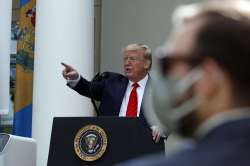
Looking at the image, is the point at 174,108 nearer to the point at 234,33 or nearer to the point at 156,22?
the point at 234,33

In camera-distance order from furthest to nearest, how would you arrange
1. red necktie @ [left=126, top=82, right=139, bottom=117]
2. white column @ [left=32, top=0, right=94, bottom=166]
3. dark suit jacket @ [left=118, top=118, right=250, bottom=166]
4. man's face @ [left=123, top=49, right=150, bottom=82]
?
white column @ [left=32, top=0, right=94, bottom=166] → man's face @ [left=123, top=49, right=150, bottom=82] → red necktie @ [left=126, top=82, right=139, bottom=117] → dark suit jacket @ [left=118, top=118, right=250, bottom=166]

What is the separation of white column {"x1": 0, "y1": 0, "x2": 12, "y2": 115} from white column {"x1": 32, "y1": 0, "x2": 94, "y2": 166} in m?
0.51

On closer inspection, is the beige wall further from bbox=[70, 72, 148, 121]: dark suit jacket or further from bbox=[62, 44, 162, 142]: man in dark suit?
bbox=[70, 72, 148, 121]: dark suit jacket

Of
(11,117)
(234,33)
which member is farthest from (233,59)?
(11,117)

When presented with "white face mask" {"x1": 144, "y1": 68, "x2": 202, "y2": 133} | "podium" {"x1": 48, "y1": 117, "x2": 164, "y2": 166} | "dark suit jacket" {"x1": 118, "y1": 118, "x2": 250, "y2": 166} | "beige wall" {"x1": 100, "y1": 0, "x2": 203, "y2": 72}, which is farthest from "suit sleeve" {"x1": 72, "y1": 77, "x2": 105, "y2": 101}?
"beige wall" {"x1": 100, "y1": 0, "x2": 203, "y2": 72}

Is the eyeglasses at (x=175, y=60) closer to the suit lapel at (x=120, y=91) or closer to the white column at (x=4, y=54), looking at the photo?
the suit lapel at (x=120, y=91)

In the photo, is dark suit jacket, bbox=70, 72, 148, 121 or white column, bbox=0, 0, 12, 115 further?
white column, bbox=0, 0, 12, 115

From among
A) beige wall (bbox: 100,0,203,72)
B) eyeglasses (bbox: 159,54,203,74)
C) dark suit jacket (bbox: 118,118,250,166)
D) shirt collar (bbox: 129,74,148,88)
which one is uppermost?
beige wall (bbox: 100,0,203,72)

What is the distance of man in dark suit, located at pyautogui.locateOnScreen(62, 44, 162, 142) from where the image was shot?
4.64 m

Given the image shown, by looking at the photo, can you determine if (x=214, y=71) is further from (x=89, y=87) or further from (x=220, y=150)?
(x=89, y=87)

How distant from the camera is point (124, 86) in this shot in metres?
4.72

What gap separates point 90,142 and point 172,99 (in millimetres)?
2597

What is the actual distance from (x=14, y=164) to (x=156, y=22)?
15.8 ft

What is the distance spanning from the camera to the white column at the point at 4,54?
587cm
